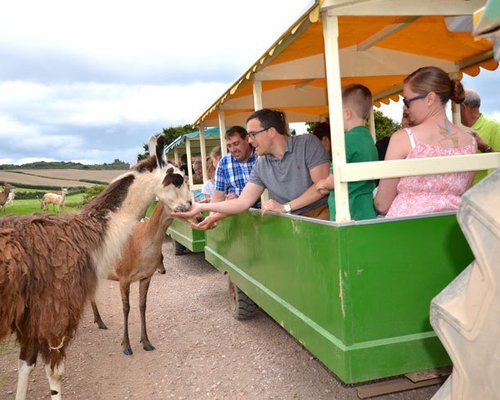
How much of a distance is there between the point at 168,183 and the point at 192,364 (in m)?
1.89

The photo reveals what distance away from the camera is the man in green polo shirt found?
516 centimetres

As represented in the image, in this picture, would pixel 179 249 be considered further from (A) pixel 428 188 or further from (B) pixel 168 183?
(A) pixel 428 188

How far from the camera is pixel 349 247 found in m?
2.62

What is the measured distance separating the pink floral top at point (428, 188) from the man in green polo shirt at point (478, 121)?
257cm

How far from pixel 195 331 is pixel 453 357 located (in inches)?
189

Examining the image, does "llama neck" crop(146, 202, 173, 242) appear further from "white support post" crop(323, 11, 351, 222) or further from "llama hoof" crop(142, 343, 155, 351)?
"white support post" crop(323, 11, 351, 222)

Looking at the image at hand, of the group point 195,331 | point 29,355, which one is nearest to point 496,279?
point 29,355

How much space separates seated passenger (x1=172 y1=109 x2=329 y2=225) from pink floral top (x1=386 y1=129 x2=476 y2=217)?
98 cm

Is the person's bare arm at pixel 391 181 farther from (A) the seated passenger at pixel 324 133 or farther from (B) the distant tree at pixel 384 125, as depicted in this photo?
(B) the distant tree at pixel 384 125

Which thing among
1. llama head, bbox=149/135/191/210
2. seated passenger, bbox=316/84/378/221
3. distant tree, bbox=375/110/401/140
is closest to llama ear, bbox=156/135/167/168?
llama head, bbox=149/135/191/210

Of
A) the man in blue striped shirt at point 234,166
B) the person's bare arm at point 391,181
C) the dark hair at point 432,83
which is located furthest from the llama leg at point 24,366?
the dark hair at point 432,83

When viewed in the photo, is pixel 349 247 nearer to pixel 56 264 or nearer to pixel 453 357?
pixel 453 357

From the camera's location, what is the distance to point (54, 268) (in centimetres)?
357

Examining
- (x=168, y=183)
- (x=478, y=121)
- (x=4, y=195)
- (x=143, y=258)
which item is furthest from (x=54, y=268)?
(x=4, y=195)
